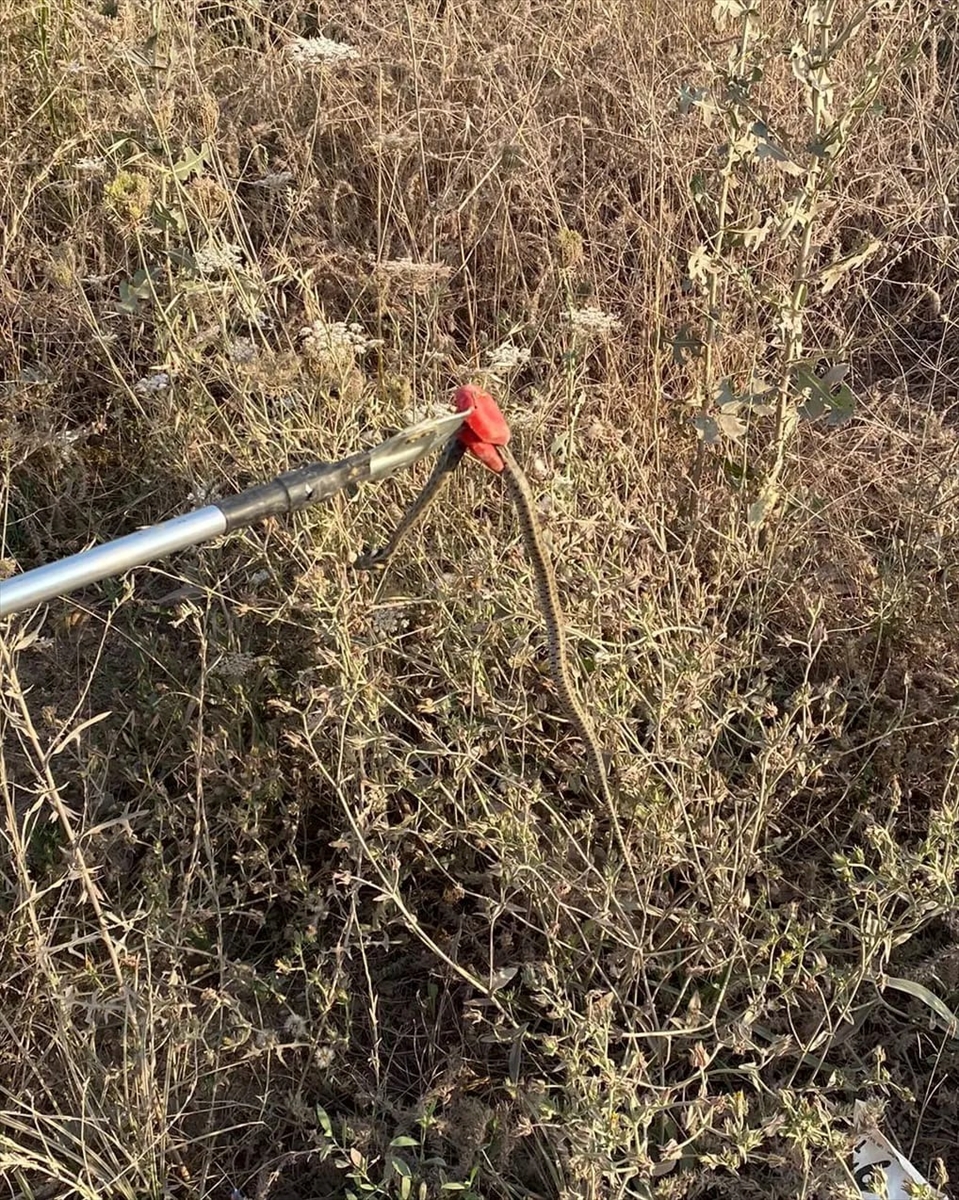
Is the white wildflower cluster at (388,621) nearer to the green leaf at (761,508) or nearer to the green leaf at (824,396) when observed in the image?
the green leaf at (761,508)

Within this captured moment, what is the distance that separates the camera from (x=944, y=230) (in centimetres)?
263

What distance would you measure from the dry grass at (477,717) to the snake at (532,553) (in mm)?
110

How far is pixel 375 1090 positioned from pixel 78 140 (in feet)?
7.17

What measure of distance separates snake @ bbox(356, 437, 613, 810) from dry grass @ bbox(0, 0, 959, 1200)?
0.11m

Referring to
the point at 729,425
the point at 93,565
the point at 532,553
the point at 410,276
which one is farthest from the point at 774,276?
the point at 93,565

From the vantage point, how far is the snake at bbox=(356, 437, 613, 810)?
1.18 m

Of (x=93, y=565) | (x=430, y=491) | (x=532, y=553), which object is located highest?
(x=93, y=565)

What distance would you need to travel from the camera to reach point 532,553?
1273 mm

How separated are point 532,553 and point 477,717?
47 centimetres

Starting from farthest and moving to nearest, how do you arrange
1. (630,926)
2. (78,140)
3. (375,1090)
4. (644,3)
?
(644,3) < (78,140) < (375,1090) < (630,926)

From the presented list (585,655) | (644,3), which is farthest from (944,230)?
(585,655)

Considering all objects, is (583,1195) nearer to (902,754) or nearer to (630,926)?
(630,926)

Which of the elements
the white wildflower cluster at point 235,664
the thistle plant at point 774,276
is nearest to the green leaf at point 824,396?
the thistle plant at point 774,276

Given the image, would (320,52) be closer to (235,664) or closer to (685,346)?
(685,346)
